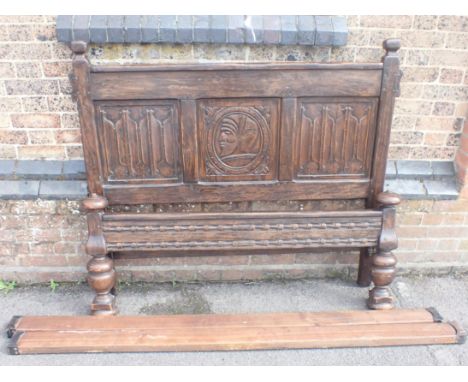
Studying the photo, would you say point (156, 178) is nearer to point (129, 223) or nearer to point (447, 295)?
point (129, 223)

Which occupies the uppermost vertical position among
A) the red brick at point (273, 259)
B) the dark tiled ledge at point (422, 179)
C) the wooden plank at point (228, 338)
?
the dark tiled ledge at point (422, 179)

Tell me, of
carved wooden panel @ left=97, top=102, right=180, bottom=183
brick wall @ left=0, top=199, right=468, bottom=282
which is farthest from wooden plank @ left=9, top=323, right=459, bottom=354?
carved wooden panel @ left=97, top=102, right=180, bottom=183

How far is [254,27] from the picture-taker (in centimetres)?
250

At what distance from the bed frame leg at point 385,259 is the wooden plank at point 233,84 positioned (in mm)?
608

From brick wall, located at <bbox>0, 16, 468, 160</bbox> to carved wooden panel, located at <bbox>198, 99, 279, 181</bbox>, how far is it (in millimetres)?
307

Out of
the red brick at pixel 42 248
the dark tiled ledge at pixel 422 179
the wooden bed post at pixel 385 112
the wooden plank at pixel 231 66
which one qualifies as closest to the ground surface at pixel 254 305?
the red brick at pixel 42 248

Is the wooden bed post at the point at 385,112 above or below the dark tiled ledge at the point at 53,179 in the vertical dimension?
above

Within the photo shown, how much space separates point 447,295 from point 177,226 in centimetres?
179

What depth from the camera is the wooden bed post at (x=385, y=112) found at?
240 centimetres

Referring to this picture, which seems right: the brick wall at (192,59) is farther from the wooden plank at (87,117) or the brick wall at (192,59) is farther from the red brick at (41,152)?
the wooden plank at (87,117)

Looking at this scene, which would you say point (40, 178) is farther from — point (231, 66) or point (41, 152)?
point (231, 66)

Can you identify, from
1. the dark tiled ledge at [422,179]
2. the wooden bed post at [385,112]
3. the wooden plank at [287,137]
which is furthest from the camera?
the dark tiled ledge at [422,179]

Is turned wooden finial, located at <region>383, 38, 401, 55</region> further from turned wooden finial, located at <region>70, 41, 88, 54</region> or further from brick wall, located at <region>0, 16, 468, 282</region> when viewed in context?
turned wooden finial, located at <region>70, 41, 88, 54</region>

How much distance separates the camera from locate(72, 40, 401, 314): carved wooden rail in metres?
2.43
